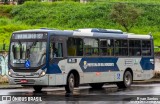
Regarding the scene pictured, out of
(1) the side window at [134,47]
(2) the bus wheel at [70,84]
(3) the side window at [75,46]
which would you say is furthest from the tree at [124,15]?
(2) the bus wheel at [70,84]

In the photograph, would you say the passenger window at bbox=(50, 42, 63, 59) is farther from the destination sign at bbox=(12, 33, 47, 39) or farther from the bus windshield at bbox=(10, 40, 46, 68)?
the destination sign at bbox=(12, 33, 47, 39)

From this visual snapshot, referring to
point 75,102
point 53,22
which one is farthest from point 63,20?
point 75,102

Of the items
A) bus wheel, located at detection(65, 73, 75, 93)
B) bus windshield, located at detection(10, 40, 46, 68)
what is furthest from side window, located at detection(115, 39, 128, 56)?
bus windshield, located at detection(10, 40, 46, 68)

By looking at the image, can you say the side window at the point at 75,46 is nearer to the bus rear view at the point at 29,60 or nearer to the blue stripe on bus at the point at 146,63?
the bus rear view at the point at 29,60

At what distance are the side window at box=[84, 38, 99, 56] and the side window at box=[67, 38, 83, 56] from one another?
0.47 meters

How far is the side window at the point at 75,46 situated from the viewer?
2572 cm

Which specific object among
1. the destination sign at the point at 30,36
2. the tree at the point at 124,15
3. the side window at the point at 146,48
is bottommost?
the side window at the point at 146,48

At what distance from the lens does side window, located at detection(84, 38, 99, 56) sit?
27.1 metres

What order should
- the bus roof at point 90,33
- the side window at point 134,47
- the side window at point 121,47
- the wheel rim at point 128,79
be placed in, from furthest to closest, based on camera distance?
the side window at point 134,47 < the wheel rim at point 128,79 < the side window at point 121,47 < the bus roof at point 90,33

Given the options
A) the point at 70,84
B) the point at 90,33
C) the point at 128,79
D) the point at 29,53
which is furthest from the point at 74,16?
the point at 29,53

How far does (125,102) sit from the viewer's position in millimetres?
19875

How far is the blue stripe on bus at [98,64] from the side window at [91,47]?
0.32 m

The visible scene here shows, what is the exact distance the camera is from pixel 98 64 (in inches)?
1107

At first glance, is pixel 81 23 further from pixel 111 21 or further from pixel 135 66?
pixel 135 66
